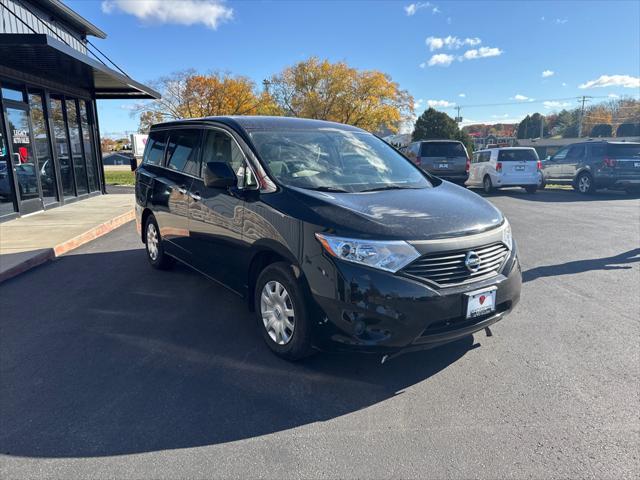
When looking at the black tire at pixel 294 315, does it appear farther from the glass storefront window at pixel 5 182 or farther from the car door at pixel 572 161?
the car door at pixel 572 161

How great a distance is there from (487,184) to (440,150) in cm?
249

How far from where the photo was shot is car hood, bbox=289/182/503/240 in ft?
9.52

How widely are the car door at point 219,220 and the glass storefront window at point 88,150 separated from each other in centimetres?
1091

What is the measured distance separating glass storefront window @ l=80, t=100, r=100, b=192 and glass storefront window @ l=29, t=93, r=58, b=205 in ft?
7.47

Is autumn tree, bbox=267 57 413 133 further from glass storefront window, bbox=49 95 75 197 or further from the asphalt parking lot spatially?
the asphalt parking lot

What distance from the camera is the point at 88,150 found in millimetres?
13719

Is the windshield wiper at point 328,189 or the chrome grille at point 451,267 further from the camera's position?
the windshield wiper at point 328,189

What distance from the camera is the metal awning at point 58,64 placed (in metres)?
7.22

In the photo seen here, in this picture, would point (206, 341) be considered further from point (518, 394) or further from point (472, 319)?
point (518, 394)

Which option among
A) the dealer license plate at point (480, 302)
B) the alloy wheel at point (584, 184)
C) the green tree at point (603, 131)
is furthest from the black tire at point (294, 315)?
the green tree at point (603, 131)

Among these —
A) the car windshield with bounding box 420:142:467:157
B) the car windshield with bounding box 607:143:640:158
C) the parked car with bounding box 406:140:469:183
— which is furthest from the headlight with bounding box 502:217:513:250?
the car windshield with bounding box 607:143:640:158

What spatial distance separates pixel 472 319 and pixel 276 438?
155cm

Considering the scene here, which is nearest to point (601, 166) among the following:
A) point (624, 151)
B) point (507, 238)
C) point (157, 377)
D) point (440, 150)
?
point (624, 151)

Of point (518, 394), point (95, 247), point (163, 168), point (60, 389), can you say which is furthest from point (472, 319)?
point (95, 247)
